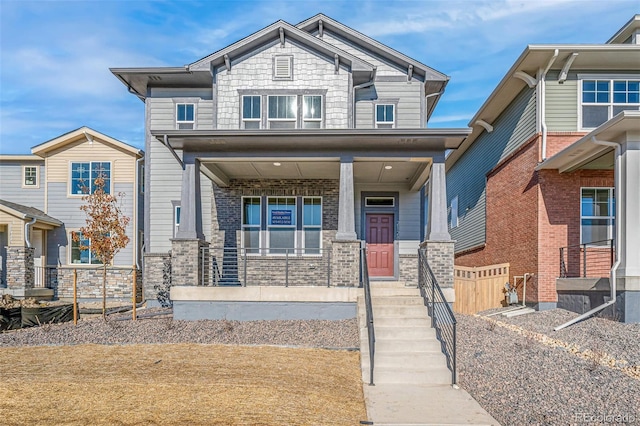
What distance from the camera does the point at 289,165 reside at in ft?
44.2

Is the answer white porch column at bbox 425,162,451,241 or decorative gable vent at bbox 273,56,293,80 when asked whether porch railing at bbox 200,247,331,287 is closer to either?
white porch column at bbox 425,162,451,241

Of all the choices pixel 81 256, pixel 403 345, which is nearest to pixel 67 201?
pixel 81 256

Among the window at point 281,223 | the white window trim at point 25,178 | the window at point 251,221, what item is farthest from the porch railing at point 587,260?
the white window trim at point 25,178

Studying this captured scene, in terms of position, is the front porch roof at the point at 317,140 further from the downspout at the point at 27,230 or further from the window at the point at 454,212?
the window at the point at 454,212

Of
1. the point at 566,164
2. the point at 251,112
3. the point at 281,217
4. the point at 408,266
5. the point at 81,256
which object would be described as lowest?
the point at 81,256

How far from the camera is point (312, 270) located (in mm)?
15047

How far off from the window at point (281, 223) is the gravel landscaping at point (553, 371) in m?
5.88

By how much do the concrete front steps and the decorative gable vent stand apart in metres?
7.50

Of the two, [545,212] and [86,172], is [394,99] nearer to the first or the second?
[545,212]

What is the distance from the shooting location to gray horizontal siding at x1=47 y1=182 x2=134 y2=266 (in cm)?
1995

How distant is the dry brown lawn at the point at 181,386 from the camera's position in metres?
5.79

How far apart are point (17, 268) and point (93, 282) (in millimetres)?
2585

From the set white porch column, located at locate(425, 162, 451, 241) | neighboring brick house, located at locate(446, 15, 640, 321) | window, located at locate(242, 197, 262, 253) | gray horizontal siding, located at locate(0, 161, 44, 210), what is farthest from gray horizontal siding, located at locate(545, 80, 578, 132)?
gray horizontal siding, located at locate(0, 161, 44, 210)

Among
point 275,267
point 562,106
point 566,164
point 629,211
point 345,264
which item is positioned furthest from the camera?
point 275,267
